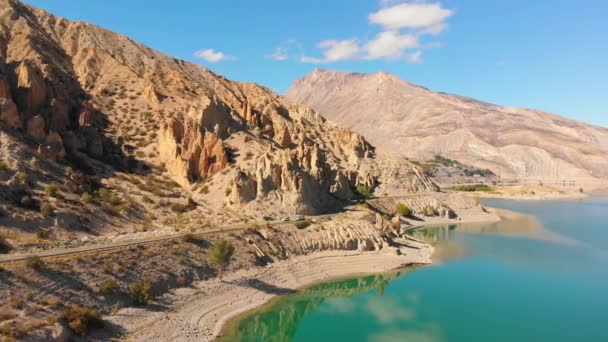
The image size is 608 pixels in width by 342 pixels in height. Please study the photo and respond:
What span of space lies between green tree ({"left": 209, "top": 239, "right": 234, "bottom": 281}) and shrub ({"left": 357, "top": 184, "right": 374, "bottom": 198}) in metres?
51.2

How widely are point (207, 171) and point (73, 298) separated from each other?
34.6 m

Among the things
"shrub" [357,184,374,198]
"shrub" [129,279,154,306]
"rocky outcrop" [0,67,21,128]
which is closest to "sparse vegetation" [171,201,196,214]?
"shrub" [129,279,154,306]

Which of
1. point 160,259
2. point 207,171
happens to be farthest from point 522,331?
point 207,171

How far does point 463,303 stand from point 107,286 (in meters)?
31.3

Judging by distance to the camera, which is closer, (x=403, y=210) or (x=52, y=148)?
(x=52, y=148)

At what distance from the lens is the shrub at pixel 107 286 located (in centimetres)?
3359

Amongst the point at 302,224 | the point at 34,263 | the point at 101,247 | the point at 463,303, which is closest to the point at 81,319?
the point at 34,263

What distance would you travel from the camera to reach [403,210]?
87.5 meters

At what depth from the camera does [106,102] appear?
265 ft

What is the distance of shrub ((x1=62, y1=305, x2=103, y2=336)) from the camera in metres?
29.0

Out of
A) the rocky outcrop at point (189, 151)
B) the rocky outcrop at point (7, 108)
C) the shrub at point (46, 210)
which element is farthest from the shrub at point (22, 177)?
the rocky outcrop at point (189, 151)

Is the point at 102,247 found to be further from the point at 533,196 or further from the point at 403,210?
the point at 533,196

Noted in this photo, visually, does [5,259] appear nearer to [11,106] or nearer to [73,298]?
[73,298]

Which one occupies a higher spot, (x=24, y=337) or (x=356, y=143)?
(x=356, y=143)
